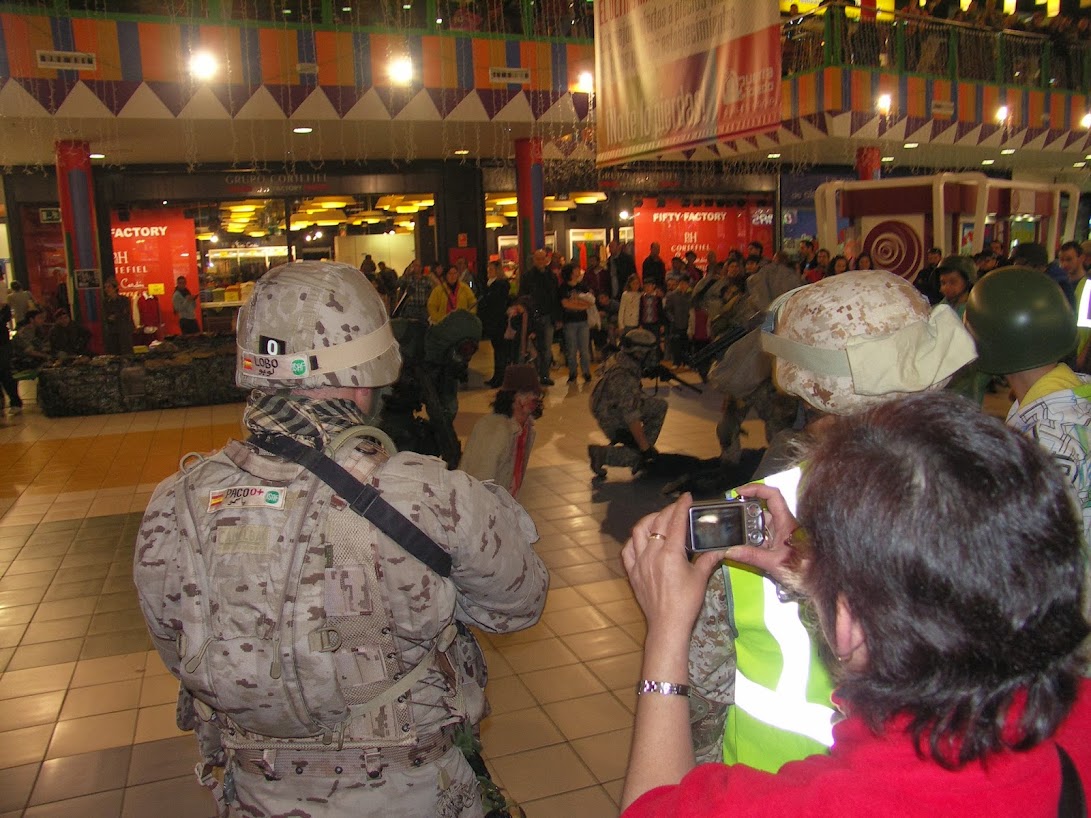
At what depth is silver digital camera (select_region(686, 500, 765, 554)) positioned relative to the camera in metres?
1.19

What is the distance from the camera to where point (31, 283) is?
62.5 feet

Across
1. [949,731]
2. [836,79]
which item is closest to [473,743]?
[949,731]

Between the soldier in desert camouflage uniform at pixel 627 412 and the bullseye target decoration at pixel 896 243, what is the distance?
23.8 feet

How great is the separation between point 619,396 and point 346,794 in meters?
6.02

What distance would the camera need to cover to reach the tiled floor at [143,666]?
346 cm

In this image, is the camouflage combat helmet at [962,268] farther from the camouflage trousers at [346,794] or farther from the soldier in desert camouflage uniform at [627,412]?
the camouflage trousers at [346,794]

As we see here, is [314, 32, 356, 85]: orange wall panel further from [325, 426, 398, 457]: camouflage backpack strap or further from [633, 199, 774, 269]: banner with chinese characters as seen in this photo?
[633, 199, 774, 269]: banner with chinese characters

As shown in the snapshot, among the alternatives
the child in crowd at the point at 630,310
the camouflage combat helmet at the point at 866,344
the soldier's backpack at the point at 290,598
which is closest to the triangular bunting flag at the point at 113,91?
the child in crowd at the point at 630,310

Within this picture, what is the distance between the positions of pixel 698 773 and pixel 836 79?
50.5 feet

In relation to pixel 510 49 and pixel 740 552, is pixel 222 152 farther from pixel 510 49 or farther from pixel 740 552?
pixel 740 552

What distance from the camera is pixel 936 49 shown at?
16.1 m

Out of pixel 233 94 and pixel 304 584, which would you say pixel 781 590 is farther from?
pixel 233 94

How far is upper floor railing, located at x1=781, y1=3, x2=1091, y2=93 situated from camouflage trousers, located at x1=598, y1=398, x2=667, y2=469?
844cm

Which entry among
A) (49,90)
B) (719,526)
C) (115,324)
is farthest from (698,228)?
(719,526)
